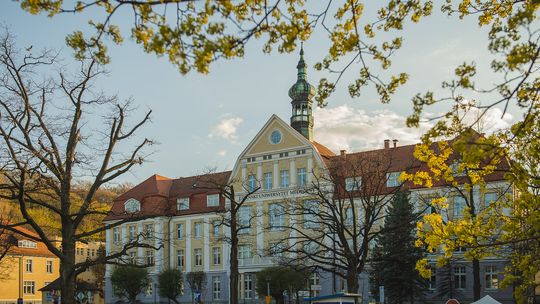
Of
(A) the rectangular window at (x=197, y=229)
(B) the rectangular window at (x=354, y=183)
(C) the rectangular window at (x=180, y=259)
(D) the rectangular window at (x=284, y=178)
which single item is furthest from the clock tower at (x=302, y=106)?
(C) the rectangular window at (x=180, y=259)

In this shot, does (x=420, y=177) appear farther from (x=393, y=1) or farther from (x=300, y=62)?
(x=300, y=62)

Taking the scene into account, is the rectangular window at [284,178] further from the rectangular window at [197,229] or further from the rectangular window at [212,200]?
the rectangular window at [197,229]

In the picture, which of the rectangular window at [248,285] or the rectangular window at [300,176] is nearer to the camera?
A: the rectangular window at [300,176]

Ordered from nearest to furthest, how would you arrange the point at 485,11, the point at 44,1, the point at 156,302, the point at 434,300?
the point at 44,1, the point at 485,11, the point at 434,300, the point at 156,302

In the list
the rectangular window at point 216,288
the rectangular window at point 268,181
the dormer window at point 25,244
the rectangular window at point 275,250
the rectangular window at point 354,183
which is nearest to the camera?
the rectangular window at point 275,250

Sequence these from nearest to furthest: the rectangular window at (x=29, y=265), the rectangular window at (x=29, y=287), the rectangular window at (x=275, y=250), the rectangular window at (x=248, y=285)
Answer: the rectangular window at (x=275, y=250)
the rectangular window at (x=248, y=285)
the rectangular window at (x=29, y=287)
the rectangular window at (x=29, y=265)

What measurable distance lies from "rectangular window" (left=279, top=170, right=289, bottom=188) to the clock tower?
451cm

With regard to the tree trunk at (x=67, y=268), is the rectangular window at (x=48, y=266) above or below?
below

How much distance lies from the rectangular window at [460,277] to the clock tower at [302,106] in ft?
55.7

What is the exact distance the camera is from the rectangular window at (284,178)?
5406cm

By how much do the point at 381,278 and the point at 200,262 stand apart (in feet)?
71.8

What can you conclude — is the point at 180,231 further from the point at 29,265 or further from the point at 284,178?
the point at 29,265

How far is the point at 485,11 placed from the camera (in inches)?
425

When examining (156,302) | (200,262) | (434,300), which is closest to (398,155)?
(434,300)
